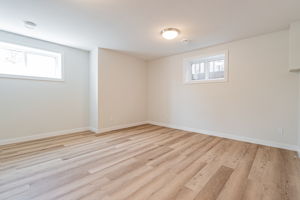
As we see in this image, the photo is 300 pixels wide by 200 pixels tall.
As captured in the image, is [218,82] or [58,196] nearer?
→ [58,196]

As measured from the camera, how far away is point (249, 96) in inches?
120

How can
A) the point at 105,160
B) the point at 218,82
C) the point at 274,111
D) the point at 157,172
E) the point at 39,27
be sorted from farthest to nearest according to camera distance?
the point at 218,82 < the point at 274,111 < the point at 39,27 < the point at 105,160 < the point at 157,172

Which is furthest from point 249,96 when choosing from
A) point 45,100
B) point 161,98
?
point 45,100

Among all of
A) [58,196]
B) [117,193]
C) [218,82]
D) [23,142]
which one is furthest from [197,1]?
[23,142]

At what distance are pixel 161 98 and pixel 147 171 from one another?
3.16 meters

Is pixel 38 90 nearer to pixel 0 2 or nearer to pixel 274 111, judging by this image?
pixel 0 2

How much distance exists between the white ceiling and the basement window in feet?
1.43

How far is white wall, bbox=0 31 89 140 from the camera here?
2.86 m

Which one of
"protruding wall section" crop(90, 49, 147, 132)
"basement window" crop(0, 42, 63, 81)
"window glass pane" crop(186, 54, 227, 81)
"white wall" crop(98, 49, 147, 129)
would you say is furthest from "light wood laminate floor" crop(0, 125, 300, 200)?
"window glass pane" crop(186, 54, 227, 81)

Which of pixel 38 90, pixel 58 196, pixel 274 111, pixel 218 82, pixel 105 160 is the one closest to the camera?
pixel 58 196

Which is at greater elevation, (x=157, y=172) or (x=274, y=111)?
(x=274, y=111)

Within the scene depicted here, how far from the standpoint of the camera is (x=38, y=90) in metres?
3.23

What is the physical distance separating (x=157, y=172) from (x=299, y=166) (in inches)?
86.6

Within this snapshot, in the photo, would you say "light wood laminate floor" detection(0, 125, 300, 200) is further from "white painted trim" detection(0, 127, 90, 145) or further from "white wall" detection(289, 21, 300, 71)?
"white wall" detection(289, 21, 300, 71)
